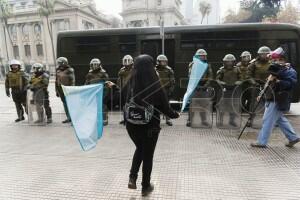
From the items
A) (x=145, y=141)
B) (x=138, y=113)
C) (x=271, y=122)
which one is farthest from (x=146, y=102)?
(x=271, y=122)

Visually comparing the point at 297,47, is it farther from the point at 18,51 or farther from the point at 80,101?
the point at 18,51

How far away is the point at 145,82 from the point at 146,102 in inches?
9.5

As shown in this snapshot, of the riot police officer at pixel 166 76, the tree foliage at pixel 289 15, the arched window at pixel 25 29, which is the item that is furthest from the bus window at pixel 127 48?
the arched window at pixel 25 29

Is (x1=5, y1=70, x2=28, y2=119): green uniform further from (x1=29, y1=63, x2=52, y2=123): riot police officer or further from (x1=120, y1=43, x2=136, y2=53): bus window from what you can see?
(x1=120, y1=43, x2=136, y2=53): bus window

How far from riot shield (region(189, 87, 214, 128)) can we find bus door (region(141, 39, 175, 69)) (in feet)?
9.86

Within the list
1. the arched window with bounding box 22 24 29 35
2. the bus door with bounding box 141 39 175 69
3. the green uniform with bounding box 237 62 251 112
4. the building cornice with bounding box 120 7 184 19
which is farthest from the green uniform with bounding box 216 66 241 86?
the arched window with bounding box 22 24 29 35

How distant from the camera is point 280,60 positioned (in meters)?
5.55

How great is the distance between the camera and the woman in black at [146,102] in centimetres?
354

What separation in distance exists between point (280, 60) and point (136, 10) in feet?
219

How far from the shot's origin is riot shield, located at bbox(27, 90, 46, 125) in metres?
8.63

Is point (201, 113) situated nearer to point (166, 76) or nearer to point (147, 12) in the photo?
point (166, 76)

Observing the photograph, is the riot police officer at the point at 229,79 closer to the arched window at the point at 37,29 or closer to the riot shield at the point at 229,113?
the riot shield at the point at 229,113

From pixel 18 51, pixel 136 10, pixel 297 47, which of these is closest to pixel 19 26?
pixel 18 51

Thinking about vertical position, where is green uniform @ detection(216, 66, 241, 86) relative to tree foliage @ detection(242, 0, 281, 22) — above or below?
below
